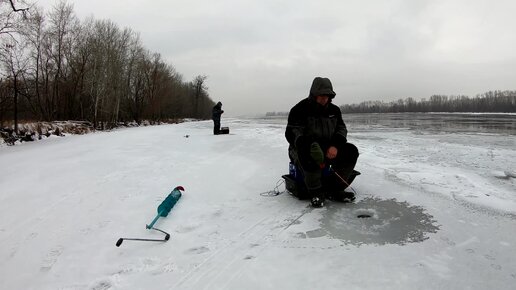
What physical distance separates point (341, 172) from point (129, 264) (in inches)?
112

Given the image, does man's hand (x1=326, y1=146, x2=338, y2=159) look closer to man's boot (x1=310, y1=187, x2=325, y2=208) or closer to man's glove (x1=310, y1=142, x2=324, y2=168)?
man's glove (x1=310, y1=142, x2=324, y2=168)

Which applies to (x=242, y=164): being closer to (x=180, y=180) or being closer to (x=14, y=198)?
(x=180, y=180)

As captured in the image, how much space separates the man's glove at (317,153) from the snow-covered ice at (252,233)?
64 cm

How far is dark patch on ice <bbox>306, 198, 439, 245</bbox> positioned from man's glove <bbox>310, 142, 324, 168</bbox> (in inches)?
25.1

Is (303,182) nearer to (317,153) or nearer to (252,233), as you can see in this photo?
(317,153)

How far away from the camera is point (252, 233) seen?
3482 mm

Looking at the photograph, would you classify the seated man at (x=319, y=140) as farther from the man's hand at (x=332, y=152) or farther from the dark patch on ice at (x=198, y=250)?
the dark patch on ice at (x=198, y=250)

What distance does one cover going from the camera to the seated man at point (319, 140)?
14.1 ft

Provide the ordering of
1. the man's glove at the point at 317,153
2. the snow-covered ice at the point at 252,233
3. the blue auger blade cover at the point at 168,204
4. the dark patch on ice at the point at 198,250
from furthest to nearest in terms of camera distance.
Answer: the man's glove at the point at 317,153, the blue auger blade cover at the point at 168,204, the dark patch on ice at the point at 198,250, the snow-covered ice at the point at 252,233

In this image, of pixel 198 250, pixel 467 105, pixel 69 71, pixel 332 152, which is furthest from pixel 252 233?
pixel 467 105

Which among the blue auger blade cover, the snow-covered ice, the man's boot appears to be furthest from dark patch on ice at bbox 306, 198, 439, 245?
the blue auger blade cover

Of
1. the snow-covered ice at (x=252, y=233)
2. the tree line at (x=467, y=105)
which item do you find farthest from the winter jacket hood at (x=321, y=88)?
the tree line at (x=467, y=105)

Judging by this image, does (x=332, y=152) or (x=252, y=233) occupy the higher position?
(x=332, y=152)

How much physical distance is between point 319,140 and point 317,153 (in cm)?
49
